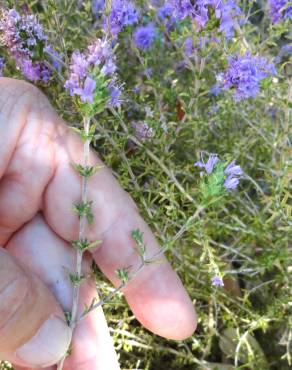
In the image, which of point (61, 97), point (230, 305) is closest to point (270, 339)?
point (230, 305)

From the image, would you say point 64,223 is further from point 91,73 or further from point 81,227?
point 91,73

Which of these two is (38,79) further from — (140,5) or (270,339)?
(270,339)

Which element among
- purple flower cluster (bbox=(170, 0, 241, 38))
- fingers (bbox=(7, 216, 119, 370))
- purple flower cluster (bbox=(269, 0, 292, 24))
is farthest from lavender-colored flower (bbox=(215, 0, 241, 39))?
fingers (bbox=(7, 216, 119, 370))

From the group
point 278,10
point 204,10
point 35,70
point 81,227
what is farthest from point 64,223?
point 278,10

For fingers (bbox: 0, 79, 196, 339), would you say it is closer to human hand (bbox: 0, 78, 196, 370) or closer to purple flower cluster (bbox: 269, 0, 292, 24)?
human hand (bbox: 0, 78, 196, 370)

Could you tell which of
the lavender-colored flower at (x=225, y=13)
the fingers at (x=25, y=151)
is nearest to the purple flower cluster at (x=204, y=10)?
the lavender-colored flower at (x=225, y=13)

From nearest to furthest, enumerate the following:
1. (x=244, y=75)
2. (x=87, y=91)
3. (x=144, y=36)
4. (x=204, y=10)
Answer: (x=87, y=91), (x=204, y=10), (x=244, y=75), (x=144, y=36)
